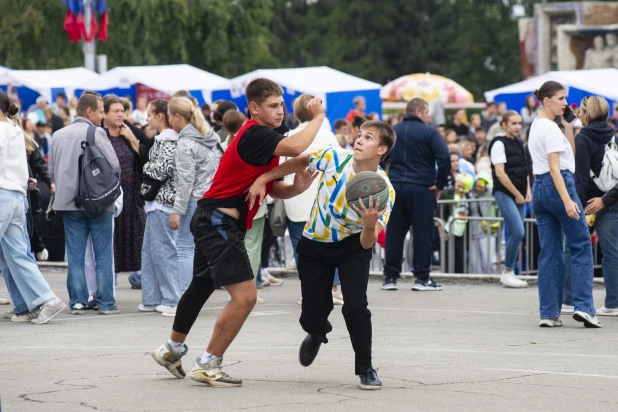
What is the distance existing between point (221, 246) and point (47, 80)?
66.0 feet

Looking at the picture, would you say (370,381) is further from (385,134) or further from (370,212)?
(385,134)

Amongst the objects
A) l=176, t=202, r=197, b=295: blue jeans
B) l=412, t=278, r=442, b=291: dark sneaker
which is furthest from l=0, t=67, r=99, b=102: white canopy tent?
l=176, t=202, r=197, b=295: blue jeans

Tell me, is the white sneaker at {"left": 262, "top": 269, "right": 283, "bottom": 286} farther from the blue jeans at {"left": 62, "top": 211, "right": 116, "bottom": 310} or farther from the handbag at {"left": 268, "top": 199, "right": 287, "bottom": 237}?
the blue jeans at {"left": 62, "top": 211, "right": 116, "bottom": 310}

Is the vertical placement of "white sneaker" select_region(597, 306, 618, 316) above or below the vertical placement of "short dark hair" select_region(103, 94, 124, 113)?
below

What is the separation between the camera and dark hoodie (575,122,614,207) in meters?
10.9

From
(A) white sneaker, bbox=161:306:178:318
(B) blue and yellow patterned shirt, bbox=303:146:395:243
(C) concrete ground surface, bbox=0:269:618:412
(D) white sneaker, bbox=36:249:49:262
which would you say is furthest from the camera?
(D) white sneaker, bbox=36:249:49:262

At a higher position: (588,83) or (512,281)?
(588,83)

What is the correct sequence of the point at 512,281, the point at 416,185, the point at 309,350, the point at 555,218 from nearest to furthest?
the point at 309,350 < the point at 555,218 < the point at 416,185 < the point at 512,281

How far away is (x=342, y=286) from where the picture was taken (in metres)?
7.48

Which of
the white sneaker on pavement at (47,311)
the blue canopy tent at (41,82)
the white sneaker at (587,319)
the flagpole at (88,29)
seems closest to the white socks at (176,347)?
the white sneaker on pavement at (47,311)

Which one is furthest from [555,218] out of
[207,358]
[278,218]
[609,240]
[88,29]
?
[88,29]

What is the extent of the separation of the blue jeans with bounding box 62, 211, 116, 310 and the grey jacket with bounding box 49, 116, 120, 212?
0.49 ft

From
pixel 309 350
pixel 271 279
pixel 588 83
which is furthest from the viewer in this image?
pixel 588 83

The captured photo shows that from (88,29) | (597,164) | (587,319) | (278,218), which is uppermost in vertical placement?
(88,29)
